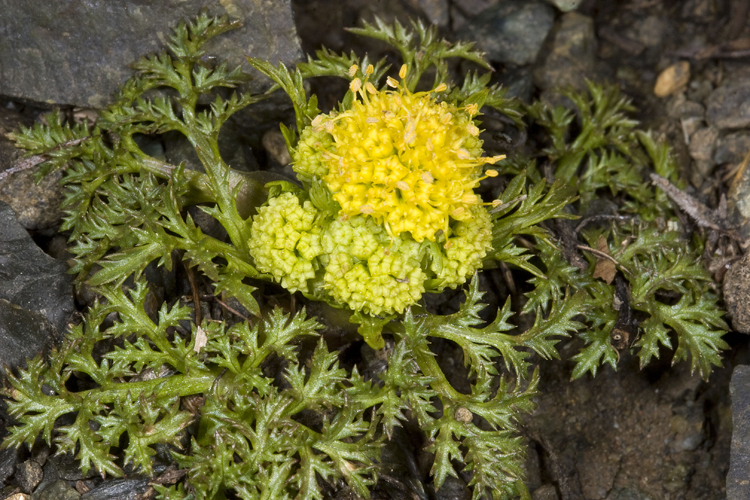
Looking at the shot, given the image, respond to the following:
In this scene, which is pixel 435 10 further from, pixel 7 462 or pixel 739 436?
pixel 7 462

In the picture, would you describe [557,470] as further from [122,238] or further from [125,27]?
[125,27]

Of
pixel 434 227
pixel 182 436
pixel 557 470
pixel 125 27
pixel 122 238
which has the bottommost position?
pixel 557 470

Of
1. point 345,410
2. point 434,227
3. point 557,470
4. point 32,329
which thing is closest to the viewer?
point 434,227

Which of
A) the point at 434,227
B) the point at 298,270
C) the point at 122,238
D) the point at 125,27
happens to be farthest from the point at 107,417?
the point at 125,27

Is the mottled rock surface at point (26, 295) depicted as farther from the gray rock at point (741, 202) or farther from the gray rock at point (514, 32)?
the gray rock at point (741, 202)

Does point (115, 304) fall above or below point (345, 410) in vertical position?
above

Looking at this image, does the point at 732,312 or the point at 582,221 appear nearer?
the point at 732,312

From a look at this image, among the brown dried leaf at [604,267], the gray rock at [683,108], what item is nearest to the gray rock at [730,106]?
the gray rock at [683,108]

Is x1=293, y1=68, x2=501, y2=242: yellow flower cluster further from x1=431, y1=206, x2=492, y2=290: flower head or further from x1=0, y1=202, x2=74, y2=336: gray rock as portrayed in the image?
x1=0, y1=202, x2=74, y2=336: gray rock
